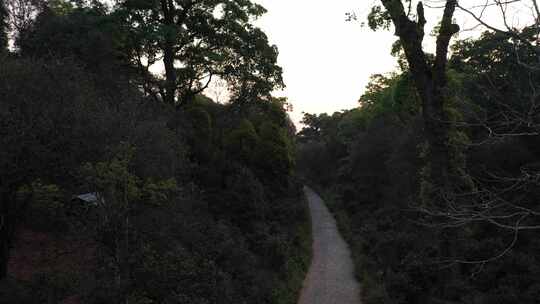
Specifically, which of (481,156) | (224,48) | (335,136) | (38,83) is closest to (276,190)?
(224,48)

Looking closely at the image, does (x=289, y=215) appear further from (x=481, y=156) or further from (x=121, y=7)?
(x=121, y=7)

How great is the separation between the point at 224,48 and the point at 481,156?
12253 mm

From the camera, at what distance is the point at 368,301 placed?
478 inches

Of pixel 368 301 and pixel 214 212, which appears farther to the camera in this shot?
pixel 214 212

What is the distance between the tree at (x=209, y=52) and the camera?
17.6 metres

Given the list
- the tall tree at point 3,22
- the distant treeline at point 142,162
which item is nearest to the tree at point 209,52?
the distant treeline at point 142,162

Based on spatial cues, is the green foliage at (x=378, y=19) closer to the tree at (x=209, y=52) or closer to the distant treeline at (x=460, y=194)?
the distant treeline at (x=460, y=194)

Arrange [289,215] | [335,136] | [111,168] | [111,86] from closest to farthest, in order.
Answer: [111,168]
[111,86]
[289,215]
[335,136]

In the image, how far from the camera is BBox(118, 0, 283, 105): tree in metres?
17.6

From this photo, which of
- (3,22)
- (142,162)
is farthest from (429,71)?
(3,22)

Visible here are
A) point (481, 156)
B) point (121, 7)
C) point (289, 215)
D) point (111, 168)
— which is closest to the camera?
point (111, 168)

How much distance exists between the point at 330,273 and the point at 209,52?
34.0 ft

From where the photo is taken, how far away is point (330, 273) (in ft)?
50.2

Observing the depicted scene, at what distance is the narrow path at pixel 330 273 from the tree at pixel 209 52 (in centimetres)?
791
